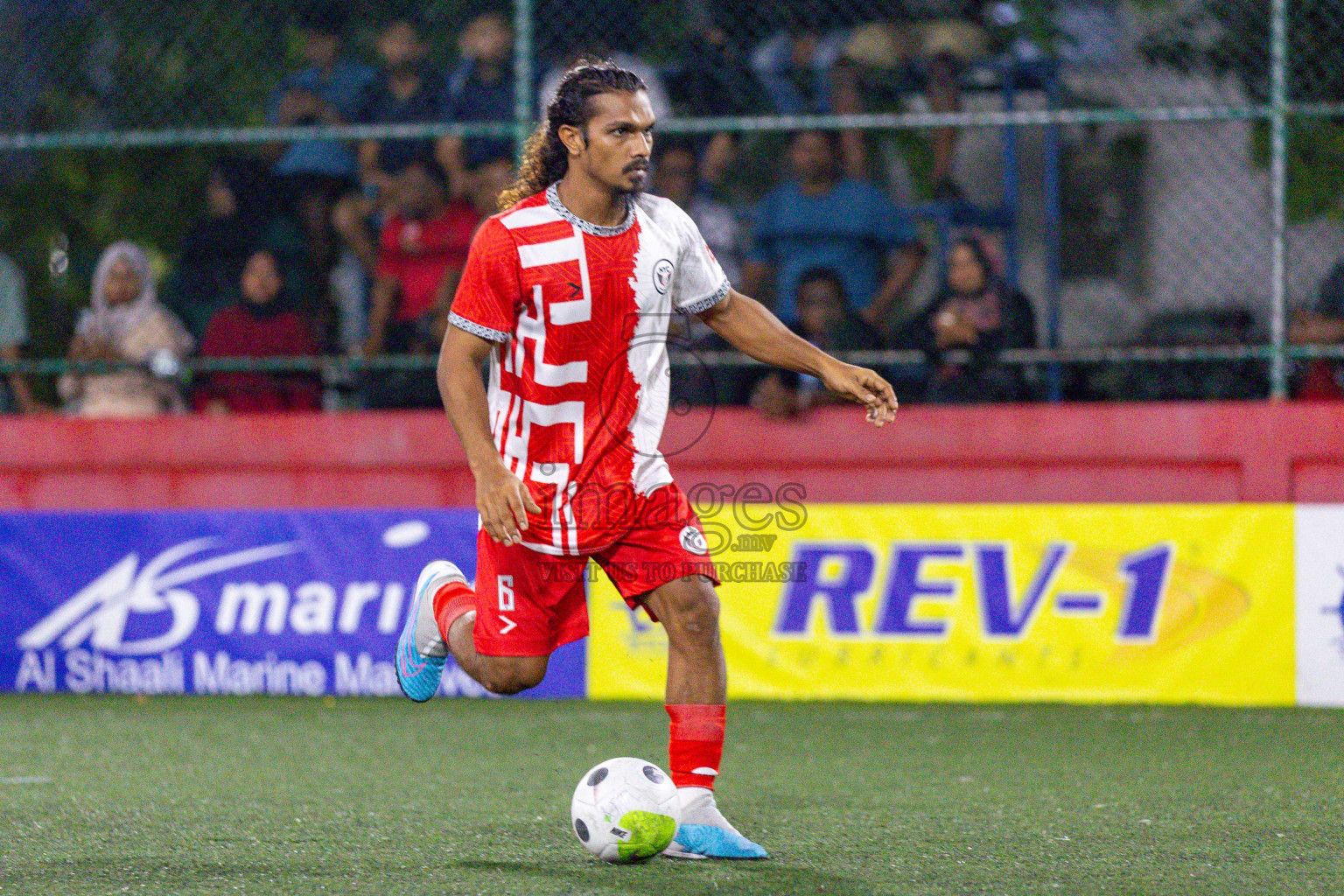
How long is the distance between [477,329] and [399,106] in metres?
5.76

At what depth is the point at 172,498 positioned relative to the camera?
31.3 ft

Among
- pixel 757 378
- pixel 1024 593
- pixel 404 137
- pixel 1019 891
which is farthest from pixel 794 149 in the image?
pixel 1019 891

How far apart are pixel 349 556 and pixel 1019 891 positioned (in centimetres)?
528

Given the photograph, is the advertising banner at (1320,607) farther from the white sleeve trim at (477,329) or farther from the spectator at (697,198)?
the white sleeve trim at (477,329)

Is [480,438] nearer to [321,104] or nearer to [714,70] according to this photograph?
[714,70]

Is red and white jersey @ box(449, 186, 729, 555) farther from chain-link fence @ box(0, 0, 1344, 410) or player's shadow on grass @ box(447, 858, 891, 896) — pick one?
chain-link fence @ box(0, 0, 1344, 410)

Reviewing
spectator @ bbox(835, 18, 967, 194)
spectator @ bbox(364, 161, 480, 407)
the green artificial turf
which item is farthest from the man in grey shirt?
spectator @ bbox(835, 18, 967, 194)

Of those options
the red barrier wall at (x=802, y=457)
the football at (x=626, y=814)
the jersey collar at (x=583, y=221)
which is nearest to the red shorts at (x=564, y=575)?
the football at (x=626, y=814)

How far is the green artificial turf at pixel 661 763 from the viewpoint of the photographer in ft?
14.0

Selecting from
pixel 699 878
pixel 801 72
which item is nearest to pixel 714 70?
pixel 801 72

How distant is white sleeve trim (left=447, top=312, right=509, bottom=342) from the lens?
14.4 ft

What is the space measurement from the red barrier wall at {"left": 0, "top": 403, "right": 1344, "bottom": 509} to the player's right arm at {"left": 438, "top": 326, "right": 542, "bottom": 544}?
14.4 ft

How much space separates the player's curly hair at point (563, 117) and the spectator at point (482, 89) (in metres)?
4.94

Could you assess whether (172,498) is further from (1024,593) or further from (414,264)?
(1024,593)
